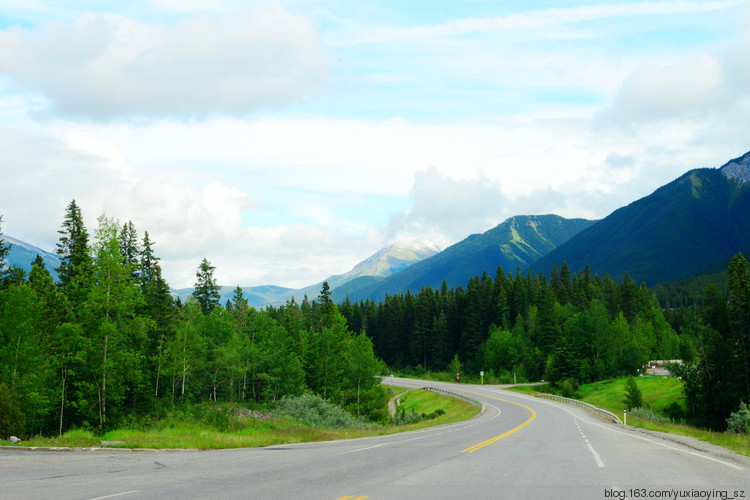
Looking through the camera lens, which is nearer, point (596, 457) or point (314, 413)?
point (596, 457)

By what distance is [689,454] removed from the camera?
16344 mm

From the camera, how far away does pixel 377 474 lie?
39.0 feet

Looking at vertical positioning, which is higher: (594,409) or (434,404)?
(594,409)

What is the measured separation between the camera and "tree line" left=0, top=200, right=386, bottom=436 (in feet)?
116

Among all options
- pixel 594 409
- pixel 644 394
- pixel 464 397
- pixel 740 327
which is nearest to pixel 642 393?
pixel 644 394

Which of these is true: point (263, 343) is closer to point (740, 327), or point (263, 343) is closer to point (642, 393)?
point (642, 393)

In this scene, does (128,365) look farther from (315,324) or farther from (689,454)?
(315,324)

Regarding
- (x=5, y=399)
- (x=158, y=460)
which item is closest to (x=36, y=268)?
(x=5, y=399)

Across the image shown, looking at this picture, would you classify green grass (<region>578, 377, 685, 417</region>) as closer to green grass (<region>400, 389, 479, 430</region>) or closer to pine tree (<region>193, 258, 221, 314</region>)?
green grass (<region>400, 389, 479, 430</region>)

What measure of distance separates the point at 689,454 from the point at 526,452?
5076mm

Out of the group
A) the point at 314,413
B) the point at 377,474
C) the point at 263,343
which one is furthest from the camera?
the point at 263,343

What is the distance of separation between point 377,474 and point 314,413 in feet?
118

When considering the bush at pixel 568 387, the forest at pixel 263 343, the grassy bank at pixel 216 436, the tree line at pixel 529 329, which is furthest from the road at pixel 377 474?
the tree line at pixel 529 329

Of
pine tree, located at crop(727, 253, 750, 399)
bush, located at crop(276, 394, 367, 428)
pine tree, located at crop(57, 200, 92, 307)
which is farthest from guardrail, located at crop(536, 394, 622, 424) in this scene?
pine tree, located at crop(57, 200, 92, 307)
